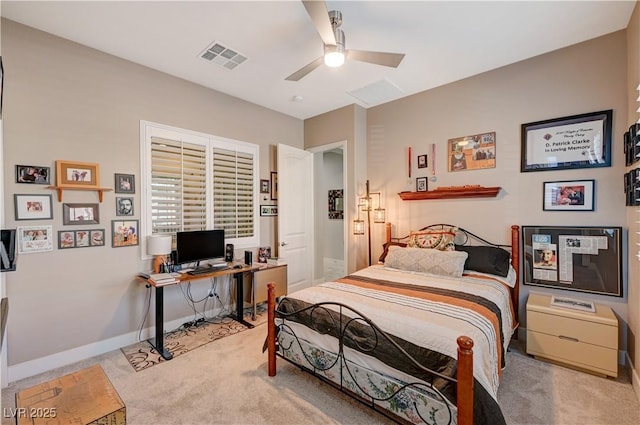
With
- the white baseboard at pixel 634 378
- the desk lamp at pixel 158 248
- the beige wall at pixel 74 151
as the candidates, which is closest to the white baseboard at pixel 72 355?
the beige wall at pixel 74 151

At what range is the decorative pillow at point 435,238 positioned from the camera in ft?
11.3

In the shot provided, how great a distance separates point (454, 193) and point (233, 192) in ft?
9.58

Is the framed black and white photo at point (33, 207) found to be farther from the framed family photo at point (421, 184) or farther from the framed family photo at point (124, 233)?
the framed family photo at point (421, 184)

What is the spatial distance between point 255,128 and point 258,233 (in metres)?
1.58

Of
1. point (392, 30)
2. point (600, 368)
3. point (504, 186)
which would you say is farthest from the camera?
point (504, 186)

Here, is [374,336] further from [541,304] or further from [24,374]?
[24,374]

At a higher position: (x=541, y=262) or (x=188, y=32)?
(x=188, y=32)

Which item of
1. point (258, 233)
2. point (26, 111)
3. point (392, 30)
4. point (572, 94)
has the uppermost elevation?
point (392, 30)

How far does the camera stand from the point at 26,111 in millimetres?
2539

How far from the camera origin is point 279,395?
A: 89.4 inches

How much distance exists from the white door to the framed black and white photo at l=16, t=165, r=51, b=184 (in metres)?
2.58

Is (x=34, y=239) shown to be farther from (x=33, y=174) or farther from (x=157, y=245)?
(x=157, y=245)

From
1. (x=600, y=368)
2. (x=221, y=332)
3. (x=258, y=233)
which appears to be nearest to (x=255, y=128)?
(x=258, y=233)

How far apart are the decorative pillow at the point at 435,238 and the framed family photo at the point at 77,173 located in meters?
3.57
